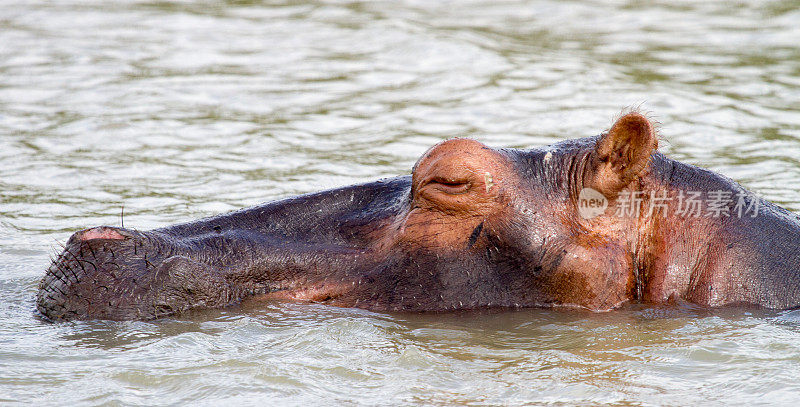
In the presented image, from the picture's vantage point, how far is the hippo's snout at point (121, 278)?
4.62 meters

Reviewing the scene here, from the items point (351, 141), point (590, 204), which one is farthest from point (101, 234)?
point (351, 141)

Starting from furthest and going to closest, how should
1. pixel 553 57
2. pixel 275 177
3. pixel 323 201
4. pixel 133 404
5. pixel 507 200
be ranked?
pixel 553 57, pixel 275 177, pixel 323 201, pixel 507 200, pixel 133 404

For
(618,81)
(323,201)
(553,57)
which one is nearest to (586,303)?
(323,201)

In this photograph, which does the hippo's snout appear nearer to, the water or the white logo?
the water

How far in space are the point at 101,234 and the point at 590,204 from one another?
2.16 m

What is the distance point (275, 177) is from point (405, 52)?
4.60 metres

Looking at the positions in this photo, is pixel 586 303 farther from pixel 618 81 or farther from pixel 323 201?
pixel 618 81

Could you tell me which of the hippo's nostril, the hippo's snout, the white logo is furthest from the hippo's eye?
the hippo's nostril

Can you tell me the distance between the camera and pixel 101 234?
4.70 meters

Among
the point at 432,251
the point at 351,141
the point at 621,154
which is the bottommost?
the point at 351,141

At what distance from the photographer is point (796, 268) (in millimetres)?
4863

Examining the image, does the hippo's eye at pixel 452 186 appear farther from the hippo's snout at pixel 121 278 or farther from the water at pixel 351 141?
the hippo's snout at pixel 121 278

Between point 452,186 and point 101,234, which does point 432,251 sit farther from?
point 101,234

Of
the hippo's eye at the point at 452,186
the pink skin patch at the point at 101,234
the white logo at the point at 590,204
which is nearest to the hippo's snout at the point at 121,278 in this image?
the pink skin patch at the point at 101,234
